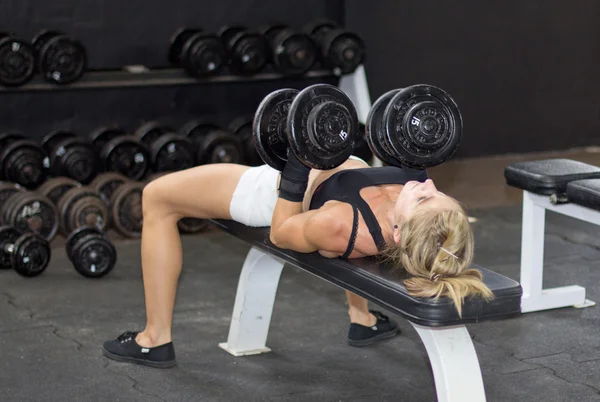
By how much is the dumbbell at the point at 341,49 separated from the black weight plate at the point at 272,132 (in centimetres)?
274

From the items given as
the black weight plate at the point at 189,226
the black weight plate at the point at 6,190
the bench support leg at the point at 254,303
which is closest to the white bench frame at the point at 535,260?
the bench support leg at the point at 254,303

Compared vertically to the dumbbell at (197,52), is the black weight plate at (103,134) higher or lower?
lower

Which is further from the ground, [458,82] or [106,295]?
[458,82]

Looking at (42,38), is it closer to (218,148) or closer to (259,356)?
(218,148)

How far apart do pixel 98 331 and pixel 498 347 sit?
1408 mm

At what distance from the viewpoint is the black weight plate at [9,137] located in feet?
16.0

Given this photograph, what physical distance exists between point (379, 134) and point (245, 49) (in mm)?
2734

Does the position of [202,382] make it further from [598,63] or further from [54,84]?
[598,63]

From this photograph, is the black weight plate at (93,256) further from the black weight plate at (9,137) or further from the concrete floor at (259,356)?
the black weight plate at (9,137)

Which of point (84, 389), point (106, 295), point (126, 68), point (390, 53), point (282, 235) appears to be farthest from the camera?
point (390, 53)

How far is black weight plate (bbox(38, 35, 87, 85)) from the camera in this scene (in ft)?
15.6

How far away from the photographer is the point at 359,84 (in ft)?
18.0

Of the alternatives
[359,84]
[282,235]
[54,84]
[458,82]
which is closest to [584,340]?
[282,235]

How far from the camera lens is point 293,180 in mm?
2475
